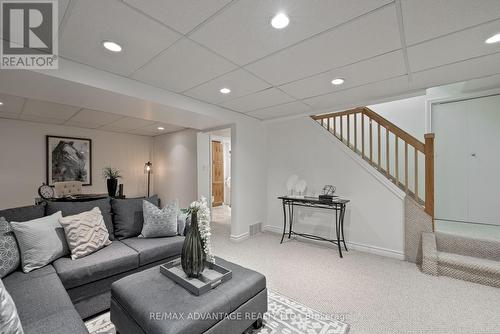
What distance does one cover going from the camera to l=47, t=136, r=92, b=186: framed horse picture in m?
4.79

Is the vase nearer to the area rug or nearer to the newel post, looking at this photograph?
the area rug

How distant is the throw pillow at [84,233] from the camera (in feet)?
6.51

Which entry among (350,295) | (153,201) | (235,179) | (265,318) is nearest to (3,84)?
(153,201)

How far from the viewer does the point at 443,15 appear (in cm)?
146

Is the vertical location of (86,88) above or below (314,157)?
above

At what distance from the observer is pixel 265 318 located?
1.86m

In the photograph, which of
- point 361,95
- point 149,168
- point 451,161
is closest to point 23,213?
point 361,95

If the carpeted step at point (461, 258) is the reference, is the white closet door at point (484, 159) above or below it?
above

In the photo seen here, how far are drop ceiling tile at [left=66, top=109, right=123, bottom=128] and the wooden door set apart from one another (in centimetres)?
312

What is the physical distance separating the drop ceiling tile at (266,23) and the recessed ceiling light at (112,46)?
67cm

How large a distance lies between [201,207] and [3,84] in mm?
2319

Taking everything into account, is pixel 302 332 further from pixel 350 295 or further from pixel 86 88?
pixel 86 88

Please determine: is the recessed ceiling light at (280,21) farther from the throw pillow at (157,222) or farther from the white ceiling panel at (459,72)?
the throw pillow at (157,222)

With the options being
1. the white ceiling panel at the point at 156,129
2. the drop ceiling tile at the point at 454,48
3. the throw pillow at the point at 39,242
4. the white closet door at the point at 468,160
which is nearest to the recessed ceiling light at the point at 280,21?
the drop ceiling tile at the point at 454,48
